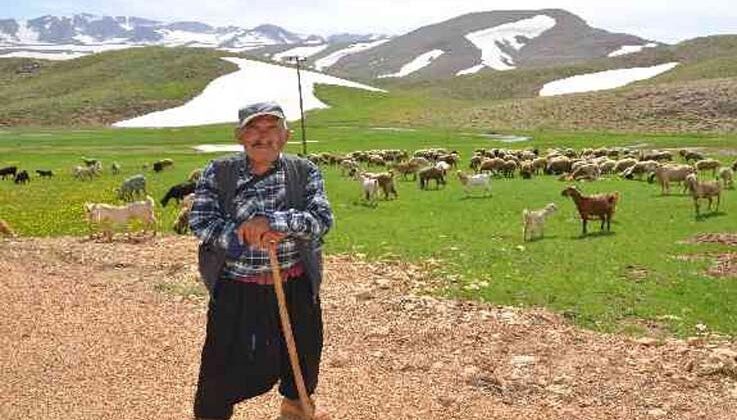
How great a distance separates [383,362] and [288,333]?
15.6 ft

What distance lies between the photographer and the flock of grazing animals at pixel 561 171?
21197 mm

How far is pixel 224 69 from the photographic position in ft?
419

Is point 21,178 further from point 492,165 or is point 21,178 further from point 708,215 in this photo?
point 708,215

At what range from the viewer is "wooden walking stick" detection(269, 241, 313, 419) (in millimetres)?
6230

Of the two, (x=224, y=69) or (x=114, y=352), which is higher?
(x=224, y=69)

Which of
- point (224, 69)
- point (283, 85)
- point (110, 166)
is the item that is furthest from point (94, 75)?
point (110, 166)

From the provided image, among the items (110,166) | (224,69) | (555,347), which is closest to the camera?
(555,347)

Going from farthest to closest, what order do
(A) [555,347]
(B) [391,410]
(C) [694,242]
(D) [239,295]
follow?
(C) [694,242], (A) [555,347], (B) [391,410], (D) [239,295]

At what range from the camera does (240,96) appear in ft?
368

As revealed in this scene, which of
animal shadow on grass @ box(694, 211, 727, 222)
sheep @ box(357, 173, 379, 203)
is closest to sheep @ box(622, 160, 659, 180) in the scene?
animal shadow on grass @ box(694, 211, 727, 222)

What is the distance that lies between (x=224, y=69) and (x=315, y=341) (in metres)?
125

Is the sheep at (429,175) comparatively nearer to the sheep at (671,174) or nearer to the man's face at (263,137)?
the sheep at (671,174)

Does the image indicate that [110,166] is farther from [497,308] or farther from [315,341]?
[315,341]

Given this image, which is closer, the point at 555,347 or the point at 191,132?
the point at 555,347
